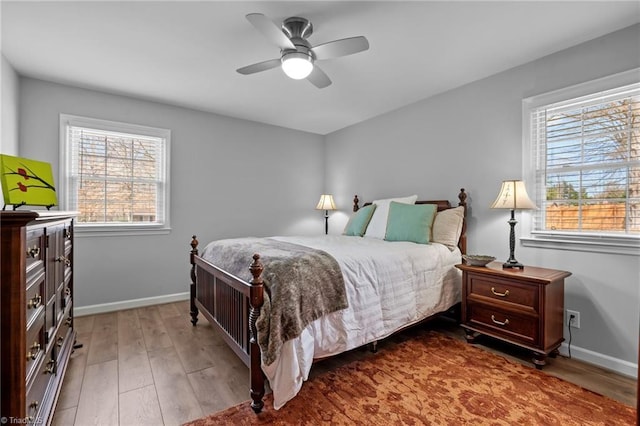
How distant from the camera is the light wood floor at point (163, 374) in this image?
174 cm

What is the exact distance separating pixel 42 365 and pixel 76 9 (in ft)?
7.07

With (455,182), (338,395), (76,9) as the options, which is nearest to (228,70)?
(76,9)

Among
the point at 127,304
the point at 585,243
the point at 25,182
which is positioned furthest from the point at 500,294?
the point at 127,304

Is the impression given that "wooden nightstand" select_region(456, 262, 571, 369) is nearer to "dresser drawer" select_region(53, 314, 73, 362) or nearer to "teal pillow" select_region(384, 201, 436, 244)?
"teal pillow" select_region(384, 201, 436, 244)

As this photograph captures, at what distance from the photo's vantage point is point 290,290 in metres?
1.82

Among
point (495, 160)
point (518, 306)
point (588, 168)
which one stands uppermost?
point (495, 160)

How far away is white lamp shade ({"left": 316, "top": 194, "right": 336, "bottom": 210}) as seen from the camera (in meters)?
4.78

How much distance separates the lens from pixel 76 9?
2.01m

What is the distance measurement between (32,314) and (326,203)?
3.79 m

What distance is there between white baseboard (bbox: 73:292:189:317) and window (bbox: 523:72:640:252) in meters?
3.88

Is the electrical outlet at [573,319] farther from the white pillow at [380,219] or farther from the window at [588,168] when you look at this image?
the white pillow at [380,219]

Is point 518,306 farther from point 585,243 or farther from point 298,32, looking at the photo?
point 298,32

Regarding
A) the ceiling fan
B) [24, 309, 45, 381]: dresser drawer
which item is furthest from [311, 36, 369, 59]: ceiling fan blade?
[24, 309, 45, 381]: dresser drawer

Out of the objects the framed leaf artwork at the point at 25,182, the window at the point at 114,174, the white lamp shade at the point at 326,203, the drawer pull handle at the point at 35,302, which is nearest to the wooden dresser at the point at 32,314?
the drawer pull handle at the point at 35,302
